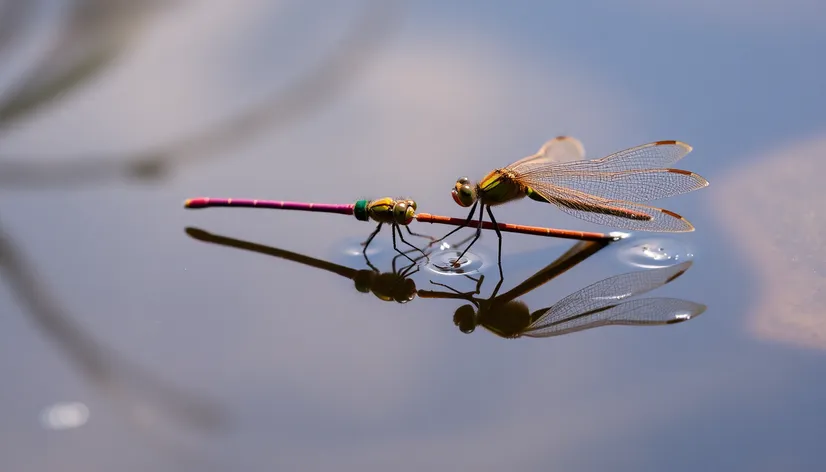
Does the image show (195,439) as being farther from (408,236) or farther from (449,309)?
(408,236)

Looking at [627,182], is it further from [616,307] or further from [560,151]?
[616,307]

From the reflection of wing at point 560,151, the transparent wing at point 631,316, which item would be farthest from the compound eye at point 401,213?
the transparent wing at point 631,316

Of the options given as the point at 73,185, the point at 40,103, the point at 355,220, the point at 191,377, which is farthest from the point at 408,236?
the point at 40,103

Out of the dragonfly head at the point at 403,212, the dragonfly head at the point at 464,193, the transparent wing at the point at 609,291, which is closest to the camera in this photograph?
the transparent wing at the point at 609,291

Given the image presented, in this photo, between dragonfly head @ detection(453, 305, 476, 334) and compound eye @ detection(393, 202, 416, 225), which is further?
compound eye @ detection(393, 202, 416, 225)

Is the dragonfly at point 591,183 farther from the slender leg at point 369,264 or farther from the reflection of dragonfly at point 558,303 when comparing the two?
the slender leg at point 369,264

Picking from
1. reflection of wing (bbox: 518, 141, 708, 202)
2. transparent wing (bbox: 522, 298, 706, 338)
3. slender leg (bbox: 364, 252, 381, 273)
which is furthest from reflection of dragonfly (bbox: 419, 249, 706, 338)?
reflection of wing (bbox: 518, 141, 708, 202)

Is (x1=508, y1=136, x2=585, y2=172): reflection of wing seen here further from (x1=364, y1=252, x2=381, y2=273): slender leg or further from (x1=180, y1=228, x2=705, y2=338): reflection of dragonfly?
(x1=364, y1=252, x2=381, y2=273): slender leg
